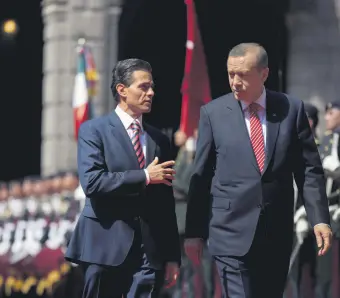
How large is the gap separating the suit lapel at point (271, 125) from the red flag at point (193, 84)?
249 inches

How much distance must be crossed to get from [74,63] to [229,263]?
1144 centimetres

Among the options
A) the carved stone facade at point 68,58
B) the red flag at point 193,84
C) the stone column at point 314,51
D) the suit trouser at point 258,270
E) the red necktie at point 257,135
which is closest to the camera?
the suit trouser at point 258,270

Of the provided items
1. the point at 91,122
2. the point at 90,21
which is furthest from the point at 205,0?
the point at 91,122

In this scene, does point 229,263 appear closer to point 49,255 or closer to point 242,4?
point 49,255

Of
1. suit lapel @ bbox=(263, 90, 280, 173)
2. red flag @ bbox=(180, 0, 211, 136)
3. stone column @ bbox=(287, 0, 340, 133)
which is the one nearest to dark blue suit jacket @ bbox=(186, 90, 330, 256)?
suit lapel @ bbox=(263, 90, 280, 173)

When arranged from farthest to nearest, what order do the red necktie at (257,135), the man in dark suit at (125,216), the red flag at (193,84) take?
the red flag at (193,84)
the man in dark suit at (125,216)
the red necktie at (257,135)

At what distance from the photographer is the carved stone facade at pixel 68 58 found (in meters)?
18.8

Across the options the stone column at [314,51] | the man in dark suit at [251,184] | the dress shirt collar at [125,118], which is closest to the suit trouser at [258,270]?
the man in dark suit at [251,184]

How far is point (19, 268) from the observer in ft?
51.8

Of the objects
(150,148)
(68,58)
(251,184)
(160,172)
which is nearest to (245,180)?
(251,184)

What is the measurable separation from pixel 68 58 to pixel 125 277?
36.2ft

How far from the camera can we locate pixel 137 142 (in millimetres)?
8250

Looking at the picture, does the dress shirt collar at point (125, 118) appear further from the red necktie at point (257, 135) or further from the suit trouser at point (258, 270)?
the suit trouser at point (258, 270)

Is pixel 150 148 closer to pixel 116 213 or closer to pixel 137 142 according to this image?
pixel 137 142
